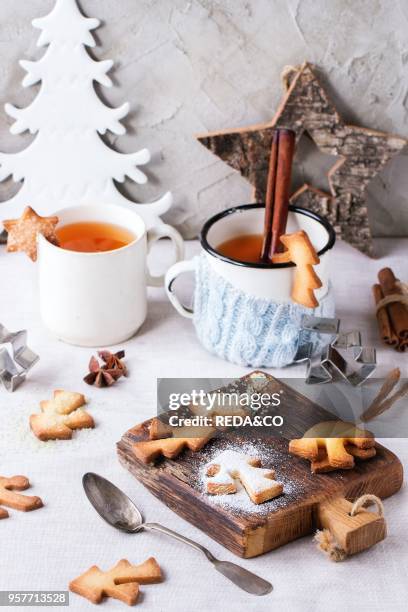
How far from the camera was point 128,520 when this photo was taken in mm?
838

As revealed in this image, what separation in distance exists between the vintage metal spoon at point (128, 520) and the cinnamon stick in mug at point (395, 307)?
401 millimetres

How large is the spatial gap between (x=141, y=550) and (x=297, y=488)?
0.49ft

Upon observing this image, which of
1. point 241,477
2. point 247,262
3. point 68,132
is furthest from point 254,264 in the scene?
point 68,132

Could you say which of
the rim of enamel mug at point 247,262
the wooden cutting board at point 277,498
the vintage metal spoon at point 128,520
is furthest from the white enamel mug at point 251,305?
→ the vintage metal spoon at point 128,520

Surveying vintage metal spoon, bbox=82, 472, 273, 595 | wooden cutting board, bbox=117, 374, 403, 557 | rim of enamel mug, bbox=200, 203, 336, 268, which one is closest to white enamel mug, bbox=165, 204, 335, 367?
rim of enamel mug, bbox=200, 203, 336, 268

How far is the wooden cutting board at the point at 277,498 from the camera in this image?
2.63 feet

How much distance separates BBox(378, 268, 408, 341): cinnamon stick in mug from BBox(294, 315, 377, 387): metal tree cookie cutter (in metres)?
0.07

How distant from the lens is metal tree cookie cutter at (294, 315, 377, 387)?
1019 mm

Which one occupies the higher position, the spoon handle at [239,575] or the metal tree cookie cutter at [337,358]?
the metal tree cookie cutter at [337,358]

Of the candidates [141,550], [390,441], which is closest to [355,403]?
[390,441]

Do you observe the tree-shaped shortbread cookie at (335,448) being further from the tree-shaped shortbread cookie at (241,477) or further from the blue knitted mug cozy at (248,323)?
the blue knitted mug cozy at (248,323)

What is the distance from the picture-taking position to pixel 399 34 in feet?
3.81

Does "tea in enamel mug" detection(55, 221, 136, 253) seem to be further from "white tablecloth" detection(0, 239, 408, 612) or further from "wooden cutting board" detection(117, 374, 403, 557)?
"wooden cutting board" detection(117, 374, 403, 557)

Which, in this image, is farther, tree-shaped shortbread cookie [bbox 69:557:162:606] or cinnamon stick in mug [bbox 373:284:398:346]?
cinnamon stick in mug [bbox 373:284:398:346]
